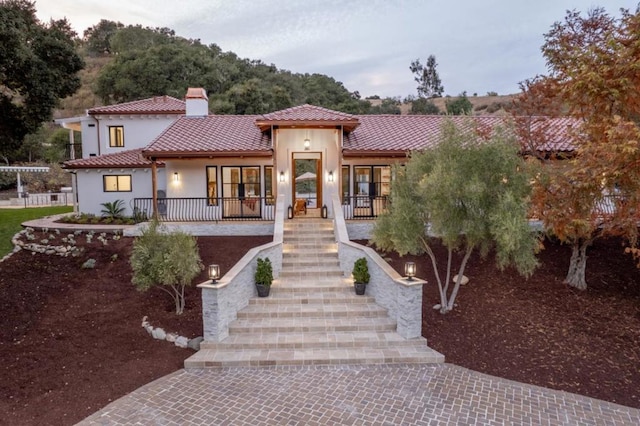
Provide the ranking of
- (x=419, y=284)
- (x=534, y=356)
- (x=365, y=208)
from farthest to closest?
1. (x=365, y=208)
2. (x=419, y=284)
3. (x=534, y=356)

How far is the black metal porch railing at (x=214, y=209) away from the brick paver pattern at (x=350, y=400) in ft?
27.1

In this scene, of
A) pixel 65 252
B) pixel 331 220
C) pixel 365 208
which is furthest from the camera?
pixel 365 208

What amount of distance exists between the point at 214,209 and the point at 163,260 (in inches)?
261

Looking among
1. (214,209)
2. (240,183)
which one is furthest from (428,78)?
(214,209)

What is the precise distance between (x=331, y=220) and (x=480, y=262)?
522cm

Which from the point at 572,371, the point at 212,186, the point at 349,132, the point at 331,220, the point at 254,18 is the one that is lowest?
the point at 572,371

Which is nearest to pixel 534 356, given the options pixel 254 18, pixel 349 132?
pixel 349 132

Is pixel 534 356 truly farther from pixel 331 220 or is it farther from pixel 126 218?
pixel 126 218

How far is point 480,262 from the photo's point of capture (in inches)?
426

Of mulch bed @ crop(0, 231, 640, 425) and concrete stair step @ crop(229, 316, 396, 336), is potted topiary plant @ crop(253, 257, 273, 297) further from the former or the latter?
mulch bed @ crop(0, 231, 640, 425)

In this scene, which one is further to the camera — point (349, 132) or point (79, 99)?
point (79, 99)

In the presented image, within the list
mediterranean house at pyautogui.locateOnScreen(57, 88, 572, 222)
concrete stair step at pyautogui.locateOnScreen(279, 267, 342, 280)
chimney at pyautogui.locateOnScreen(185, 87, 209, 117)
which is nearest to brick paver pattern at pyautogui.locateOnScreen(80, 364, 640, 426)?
concrete stair step at pyautogui.locateOnScreen(279, 267, 342, 280)

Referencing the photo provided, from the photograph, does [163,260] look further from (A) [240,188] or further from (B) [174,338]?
(A) [240,188]

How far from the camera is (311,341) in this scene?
7.20 meters
